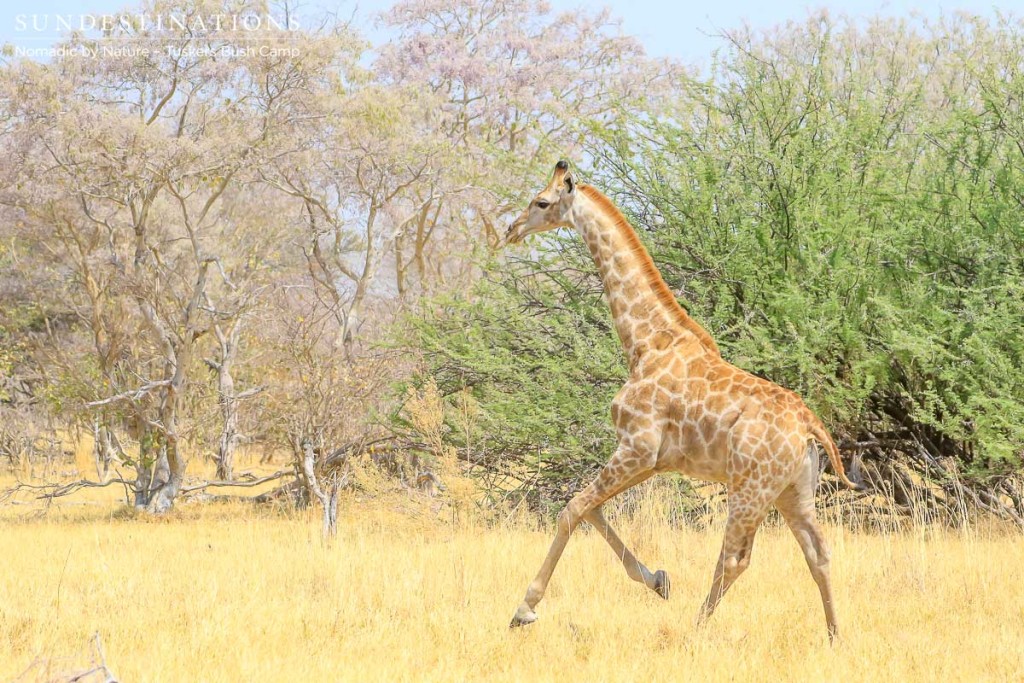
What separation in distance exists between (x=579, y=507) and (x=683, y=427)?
2.16ft

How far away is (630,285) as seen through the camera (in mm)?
5930

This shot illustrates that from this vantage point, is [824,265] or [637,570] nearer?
[637,570]

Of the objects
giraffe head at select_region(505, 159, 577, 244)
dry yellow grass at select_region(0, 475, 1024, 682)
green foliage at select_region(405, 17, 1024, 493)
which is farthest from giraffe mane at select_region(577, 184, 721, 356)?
green foliage at select_region(405, 17, 1024, 493)

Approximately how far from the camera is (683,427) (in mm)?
5492

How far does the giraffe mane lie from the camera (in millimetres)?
5770

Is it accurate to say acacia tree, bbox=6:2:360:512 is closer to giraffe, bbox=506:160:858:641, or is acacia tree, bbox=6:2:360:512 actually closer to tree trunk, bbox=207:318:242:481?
tree trunk, bbox=207:318:242:481

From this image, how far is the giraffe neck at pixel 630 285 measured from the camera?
5.81 meters

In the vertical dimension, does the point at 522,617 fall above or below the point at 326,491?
below

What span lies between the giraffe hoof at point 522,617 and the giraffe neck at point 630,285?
4.63 feet

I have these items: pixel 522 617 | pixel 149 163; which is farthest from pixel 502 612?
pixel 149 163

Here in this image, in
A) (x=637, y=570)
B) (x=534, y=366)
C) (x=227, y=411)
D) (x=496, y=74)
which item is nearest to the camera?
(x=637, y=570)

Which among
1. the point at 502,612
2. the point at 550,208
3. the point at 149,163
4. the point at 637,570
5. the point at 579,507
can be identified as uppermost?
the point at 149,163

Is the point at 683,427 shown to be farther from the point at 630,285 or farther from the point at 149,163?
the point at 149,163

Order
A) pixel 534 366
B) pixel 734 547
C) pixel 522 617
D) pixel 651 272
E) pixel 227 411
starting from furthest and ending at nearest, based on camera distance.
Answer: pixel 227 411 < pixel 534 366 < pixel 651 272 < pixel 522 617 < pixel 734 547
